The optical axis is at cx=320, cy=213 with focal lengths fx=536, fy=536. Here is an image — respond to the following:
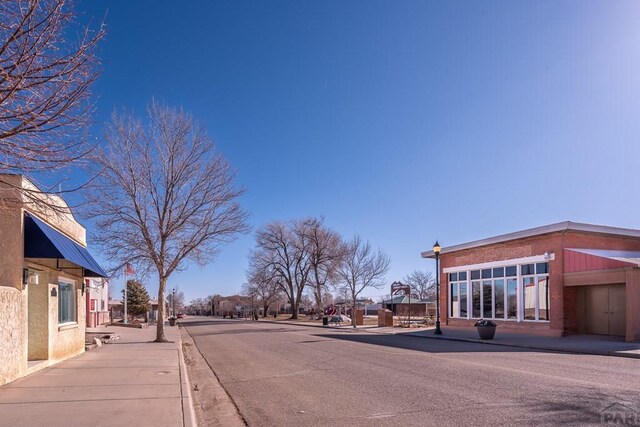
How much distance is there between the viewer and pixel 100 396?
9.47 metres

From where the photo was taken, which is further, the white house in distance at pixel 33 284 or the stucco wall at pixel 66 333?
the stucco wall at pixel 66 333

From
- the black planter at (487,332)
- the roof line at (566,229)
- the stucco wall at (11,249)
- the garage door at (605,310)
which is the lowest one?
the black planter at (487,332)

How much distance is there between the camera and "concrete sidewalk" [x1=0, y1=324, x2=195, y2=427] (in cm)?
762

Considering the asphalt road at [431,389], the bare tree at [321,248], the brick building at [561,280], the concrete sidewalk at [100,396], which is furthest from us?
the bare tree at [321,248]

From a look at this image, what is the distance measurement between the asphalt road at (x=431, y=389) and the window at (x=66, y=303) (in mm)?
4630

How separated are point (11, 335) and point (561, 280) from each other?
78.5ft

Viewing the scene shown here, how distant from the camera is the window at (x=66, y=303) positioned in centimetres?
1547

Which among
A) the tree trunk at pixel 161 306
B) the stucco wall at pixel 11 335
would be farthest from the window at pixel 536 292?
the stucco wall at pixel 11 335

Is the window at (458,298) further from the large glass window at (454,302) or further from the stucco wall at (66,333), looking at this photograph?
the stucco wall at (66,333)

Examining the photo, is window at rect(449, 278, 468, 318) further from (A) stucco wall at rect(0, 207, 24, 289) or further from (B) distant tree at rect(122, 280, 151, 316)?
(B) distant tree at rect(122, 280, 151, 316)

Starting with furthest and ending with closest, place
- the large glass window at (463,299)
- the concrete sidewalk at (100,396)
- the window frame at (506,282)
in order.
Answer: the large glass window at (463,299) → the window frame at (506,282) → the concrete sidewalk at (100,396)

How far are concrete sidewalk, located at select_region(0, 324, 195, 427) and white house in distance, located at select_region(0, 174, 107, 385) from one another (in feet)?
1.99

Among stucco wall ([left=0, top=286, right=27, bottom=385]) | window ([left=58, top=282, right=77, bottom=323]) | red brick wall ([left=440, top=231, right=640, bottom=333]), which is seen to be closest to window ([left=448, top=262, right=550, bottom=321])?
red brick wall ([left=440, top=231, right=640, bottom=333])

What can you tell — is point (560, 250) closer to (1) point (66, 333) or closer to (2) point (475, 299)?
(2) point (475, 299)
